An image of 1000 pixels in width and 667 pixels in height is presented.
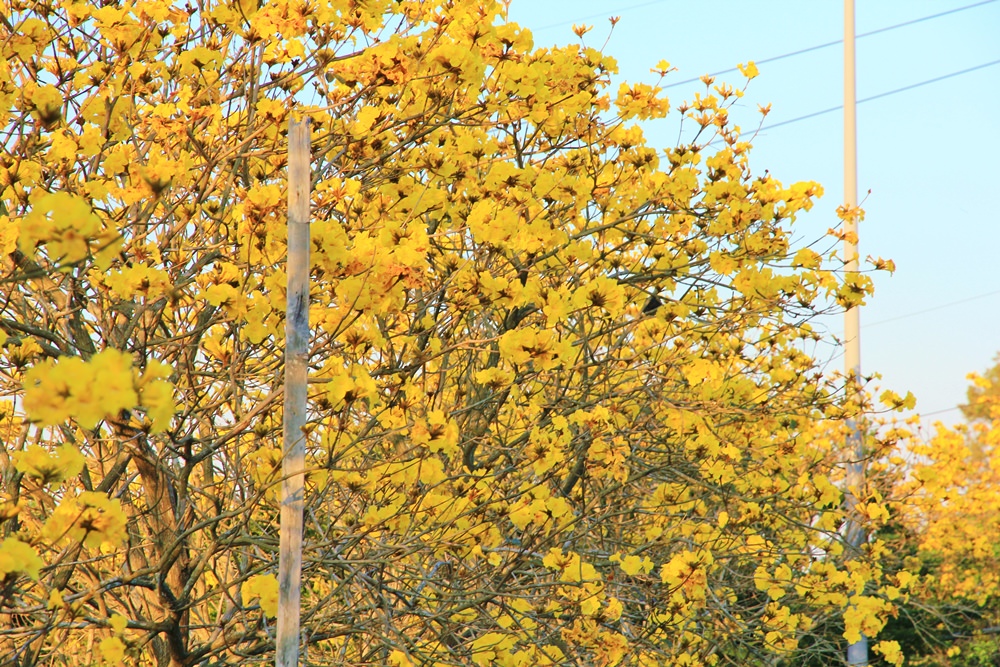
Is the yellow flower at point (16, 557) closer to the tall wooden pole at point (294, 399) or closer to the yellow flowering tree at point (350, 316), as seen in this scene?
the yellow flowering tree at point (350, 316)

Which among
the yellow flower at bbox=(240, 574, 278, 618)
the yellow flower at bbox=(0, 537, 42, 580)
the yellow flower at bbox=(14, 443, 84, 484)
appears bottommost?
the yellow flower at bbox=(0, 537, 42, 580)

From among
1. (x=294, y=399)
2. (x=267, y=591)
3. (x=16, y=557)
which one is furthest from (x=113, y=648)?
(x=16, y=557)

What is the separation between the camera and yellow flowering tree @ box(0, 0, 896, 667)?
3277 millimetres

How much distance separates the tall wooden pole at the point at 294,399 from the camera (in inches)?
126

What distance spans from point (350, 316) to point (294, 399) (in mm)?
383

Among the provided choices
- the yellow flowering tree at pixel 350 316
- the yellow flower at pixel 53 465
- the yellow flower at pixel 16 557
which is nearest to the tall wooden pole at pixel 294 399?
the yellow flowering tree at pixel 350 316

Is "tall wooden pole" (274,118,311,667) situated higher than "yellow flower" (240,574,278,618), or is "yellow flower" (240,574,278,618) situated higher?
"tall wooden pole" (274,118,311,667)

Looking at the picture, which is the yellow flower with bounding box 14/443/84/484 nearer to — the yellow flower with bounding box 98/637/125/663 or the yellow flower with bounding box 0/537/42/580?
the yellow flower with bounding box 0/537/42/580

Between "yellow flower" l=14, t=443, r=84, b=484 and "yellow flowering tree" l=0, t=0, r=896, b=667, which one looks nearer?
"yellow flower" l=14, t=443, r=84, b=484

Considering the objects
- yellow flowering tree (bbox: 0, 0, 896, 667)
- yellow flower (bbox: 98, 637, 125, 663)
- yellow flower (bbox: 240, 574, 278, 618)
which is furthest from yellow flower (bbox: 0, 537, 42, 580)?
yellow flower (bbox: 240, 574, 278, 618)

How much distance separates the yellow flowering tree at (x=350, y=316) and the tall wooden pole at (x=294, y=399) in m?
0.09

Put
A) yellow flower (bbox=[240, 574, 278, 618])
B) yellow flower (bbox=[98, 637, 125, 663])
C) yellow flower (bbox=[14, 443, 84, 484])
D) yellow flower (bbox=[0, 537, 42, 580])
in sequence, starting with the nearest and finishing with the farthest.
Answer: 1. yellow flower (bbox=[0, 537, 42, 580])
2. yellow flower (bbox=[14, 443, 84, 484])
3. yellow flower (bbox=[98, 637, 125, 663])
4. yellow flower (bbox=[240, 574, 278, 618])

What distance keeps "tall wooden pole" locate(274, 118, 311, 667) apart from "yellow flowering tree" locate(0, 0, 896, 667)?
9 centimetres

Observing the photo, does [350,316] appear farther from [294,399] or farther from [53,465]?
[53,465]
